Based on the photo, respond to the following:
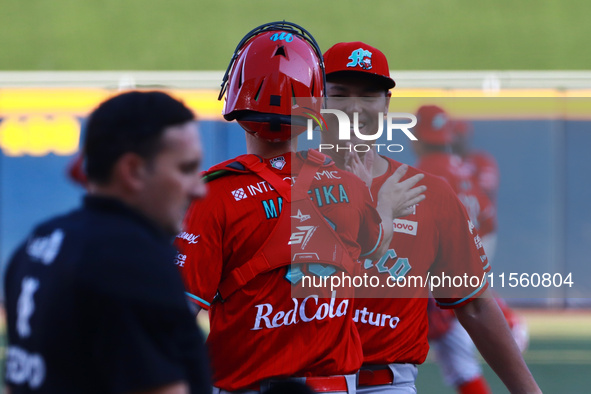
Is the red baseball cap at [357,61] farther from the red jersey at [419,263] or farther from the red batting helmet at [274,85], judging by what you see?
the red batting helmet at [274,85]

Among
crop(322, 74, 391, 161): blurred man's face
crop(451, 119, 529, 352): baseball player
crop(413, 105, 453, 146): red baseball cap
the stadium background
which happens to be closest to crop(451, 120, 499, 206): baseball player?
crop(451, 119, 529, 352): baseball player

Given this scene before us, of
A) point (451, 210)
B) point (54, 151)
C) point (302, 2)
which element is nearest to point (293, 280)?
point (451, 210)

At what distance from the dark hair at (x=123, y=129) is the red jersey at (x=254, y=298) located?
945mm

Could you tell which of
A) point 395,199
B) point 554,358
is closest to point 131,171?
point 395,199

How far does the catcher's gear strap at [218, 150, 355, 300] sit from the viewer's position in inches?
100

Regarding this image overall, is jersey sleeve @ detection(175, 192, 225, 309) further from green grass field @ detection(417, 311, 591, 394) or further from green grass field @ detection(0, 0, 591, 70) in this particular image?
green grass field @ detection(0, 0, 591, 70)

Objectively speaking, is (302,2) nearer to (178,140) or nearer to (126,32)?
(126,32)

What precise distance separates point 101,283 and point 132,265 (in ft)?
0.21

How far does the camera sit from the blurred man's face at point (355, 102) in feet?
11.3

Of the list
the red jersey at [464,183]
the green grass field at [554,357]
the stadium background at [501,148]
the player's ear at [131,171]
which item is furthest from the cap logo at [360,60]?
the stadium background at [501,148]

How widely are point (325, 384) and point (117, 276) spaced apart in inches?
53.8

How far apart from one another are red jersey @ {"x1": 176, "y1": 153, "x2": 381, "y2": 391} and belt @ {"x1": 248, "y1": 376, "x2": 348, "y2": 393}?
2 centimetres

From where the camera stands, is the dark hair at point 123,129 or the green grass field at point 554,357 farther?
the green grass field at point 554,357

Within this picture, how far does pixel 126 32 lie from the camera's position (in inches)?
478
